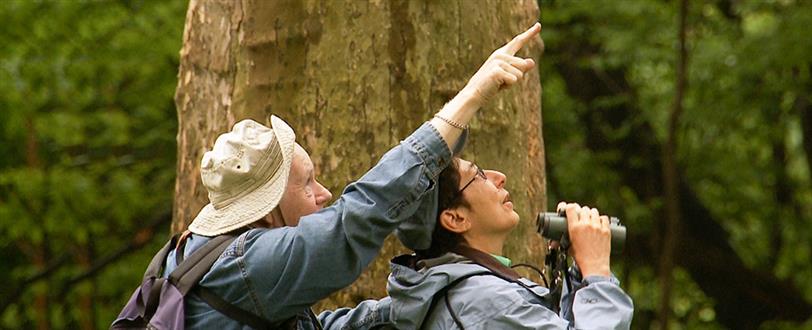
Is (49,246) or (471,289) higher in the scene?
(471,289)

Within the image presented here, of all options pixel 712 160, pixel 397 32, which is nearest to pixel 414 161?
pixel 397 32

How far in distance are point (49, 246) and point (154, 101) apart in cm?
188

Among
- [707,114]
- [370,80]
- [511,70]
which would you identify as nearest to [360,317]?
[511,70]

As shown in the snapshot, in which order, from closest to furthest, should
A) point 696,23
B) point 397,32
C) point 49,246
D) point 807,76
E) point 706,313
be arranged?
1. point 397,32
2. point 807,76
3. point 696,23
4. point 49,246
5. point 706,313

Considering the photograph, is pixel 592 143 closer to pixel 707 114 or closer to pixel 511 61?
pixel 707 114

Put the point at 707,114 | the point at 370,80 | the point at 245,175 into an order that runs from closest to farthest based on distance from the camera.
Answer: the point at 245,175
the point at 370,80
the point at 707,114

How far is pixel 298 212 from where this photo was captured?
3600 mm

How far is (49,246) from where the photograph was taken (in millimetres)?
11719

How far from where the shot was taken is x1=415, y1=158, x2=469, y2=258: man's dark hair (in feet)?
12.2

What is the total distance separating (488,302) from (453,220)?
370 mm

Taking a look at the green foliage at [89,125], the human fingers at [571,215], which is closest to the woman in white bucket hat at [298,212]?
the human fingers at [571,215]

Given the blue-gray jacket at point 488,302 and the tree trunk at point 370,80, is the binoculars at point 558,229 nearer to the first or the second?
the blue-gray jacket at point 488,302

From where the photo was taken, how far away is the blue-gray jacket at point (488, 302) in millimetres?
3383

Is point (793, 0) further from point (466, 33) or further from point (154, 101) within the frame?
point (466, 33)
